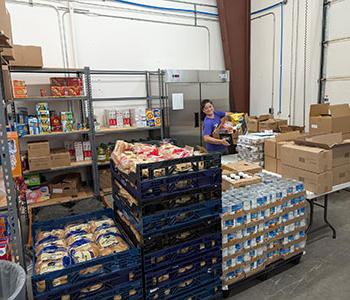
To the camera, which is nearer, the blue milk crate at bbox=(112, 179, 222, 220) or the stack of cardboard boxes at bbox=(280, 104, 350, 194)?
the blue milk crate at bbox=(112, 179, 222, 220)

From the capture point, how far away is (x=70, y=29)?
420cm

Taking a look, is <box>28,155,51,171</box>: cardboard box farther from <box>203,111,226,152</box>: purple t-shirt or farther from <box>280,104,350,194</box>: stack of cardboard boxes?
<box>280,104,350,194</box>: stack of cardboard boxes

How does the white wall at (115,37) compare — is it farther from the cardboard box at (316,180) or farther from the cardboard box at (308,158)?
the cardboard box at (316,180)

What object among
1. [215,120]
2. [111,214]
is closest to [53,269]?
[111,214]

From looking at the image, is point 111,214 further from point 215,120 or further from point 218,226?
point 215,120

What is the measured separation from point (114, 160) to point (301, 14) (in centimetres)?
434

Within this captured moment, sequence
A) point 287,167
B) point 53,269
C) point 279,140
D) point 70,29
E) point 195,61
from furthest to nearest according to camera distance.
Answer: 1. point 195,61
2. point 70,29
3. point 279,140
4. point 287,167
5. point 53,269

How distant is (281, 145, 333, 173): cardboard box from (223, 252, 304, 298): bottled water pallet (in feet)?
2.42

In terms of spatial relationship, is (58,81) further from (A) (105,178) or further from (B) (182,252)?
(B) (182,252)

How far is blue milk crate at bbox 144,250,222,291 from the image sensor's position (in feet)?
5.15

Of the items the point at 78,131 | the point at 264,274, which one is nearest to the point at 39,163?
the point at 78,131

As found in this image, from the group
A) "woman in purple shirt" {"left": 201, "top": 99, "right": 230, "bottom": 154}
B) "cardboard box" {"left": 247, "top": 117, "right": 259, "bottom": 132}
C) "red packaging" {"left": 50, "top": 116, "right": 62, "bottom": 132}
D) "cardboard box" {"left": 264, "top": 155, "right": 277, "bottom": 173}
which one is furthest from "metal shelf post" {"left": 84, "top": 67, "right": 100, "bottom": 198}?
"cardboard box" {"left": 247, "top": 117, "right": 259, "bottom": 132}

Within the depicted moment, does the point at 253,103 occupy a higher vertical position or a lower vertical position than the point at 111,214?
higher

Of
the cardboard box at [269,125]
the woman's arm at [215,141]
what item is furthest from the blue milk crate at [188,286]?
the cardboard box at [269,125]
